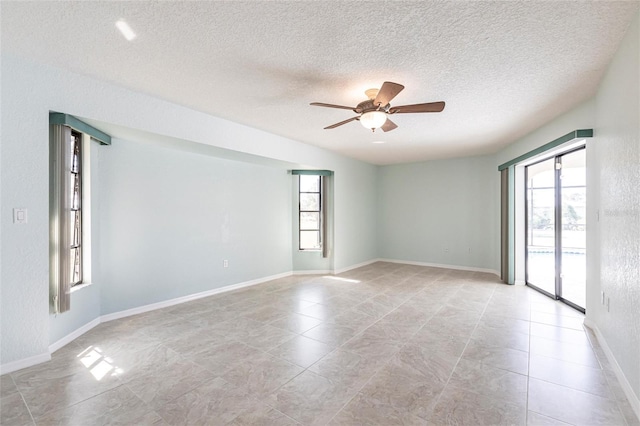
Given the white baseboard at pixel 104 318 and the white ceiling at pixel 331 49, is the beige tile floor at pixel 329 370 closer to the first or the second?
the white baseboard at pixel 104 318

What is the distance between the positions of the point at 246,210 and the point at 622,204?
4.89 m

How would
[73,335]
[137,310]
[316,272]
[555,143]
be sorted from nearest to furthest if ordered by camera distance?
[73,335]
[555,143]
[137,310]
[316,272]

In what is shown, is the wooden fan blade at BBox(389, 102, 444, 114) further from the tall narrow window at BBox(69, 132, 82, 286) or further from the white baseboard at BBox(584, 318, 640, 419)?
the tall narrow window at BBox(69, 132, 82, 286)

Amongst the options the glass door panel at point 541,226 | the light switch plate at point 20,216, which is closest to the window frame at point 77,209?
the light switch plate at point 20,216

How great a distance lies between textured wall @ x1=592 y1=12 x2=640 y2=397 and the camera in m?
2.03

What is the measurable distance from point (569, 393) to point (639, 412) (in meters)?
0.35

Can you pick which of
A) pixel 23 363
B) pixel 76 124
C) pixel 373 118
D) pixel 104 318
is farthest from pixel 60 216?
pixel 373 118

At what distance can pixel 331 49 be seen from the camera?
231 cm

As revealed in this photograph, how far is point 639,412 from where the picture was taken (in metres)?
1.89

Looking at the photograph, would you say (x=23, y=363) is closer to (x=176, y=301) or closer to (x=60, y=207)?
(x=60, y=207)

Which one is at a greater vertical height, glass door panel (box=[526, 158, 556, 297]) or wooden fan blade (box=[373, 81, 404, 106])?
wooden fan blade (box=[373, 81, 404, 106])

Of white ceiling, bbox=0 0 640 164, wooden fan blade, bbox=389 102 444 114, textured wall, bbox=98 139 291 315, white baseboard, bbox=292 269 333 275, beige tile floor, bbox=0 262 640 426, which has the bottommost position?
beige tile floor, bbox=0 262 640 426

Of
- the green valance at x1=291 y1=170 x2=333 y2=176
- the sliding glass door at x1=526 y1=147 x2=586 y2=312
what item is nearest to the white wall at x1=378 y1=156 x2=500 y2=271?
the sliding glass door at x1=526 y1=147 x2=586 y2=312

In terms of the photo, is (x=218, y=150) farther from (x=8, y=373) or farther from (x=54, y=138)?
(x=8, y=373)
